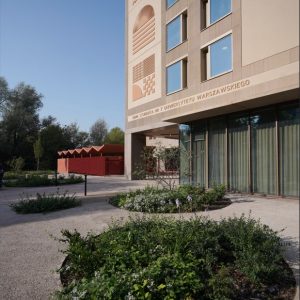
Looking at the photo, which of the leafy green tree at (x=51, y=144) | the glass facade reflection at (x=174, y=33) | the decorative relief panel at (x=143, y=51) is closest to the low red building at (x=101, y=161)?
the leafy green tree at (x=51, y=144)

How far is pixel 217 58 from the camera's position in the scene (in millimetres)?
14117

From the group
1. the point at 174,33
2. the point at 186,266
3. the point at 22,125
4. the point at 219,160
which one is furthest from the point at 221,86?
the point at 22,125

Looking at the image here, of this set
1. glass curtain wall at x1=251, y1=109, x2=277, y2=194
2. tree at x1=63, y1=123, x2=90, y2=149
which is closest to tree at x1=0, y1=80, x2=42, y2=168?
tree at x1=63, y1=123, x2=90, y2=149

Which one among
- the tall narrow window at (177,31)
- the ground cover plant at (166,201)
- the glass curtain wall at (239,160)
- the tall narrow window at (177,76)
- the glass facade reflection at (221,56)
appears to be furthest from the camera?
the tall narrow window at (177,76)

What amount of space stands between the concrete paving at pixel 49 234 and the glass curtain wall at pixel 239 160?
12cm

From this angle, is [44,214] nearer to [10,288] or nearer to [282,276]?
[10,288]

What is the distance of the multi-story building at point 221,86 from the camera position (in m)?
1.55

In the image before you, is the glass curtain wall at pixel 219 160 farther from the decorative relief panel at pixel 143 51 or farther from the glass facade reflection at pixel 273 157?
the decorative relief panel at pixel 143 51

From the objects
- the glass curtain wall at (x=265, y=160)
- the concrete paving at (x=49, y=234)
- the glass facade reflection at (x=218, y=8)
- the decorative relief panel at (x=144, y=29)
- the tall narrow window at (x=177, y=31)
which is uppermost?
the decorative relief panel at (x=144, y=29)

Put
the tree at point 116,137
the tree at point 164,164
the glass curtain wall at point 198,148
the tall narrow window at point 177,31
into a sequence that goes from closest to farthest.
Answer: the tree at point 164,164
the glass curtain wall at point 198,148
the tall narrow window at point 177,31
the tree at point 116,137

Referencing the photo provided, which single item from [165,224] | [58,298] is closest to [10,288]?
[58,298]

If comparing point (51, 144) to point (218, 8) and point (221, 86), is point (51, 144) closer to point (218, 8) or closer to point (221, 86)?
point (221, 86)

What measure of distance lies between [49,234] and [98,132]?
64.0 metres

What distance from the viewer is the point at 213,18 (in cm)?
1362
